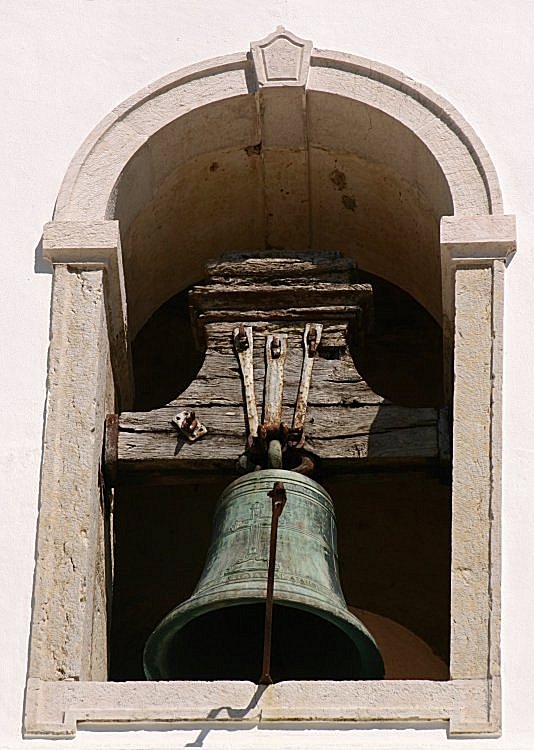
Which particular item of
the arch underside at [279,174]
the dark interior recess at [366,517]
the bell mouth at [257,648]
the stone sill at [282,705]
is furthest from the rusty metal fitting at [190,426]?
the dark interior recess at [366,517]

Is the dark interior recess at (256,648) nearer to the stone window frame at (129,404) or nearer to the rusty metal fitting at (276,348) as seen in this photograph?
the stone window frame at (129,404)

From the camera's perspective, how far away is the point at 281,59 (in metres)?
9.42

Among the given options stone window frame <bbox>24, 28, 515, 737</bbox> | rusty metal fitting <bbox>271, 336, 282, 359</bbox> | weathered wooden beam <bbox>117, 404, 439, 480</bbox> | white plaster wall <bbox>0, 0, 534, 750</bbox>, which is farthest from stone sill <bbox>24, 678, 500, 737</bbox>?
rusty metal fitting <bbox>271, 336, 282, 359</bbox>

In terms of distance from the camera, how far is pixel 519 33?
9.45 meters

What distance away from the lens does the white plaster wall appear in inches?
329

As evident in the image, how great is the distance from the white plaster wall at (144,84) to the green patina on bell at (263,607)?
488 millimetres

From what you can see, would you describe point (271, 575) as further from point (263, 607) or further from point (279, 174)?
point (279, 174)

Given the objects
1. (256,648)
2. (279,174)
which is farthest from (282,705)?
(279,174)

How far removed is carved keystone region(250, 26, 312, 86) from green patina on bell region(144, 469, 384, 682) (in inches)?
55.8

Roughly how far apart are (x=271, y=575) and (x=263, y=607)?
0.63 meters

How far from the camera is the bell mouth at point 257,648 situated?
8.47 meters

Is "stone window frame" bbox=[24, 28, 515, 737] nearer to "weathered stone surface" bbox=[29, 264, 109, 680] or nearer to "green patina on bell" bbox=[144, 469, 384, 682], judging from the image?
"weathered stone surface" bbox=[29, 264, 109, 680]

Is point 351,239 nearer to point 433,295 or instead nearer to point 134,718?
point 433,295

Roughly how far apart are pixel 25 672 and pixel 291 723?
0.77m
